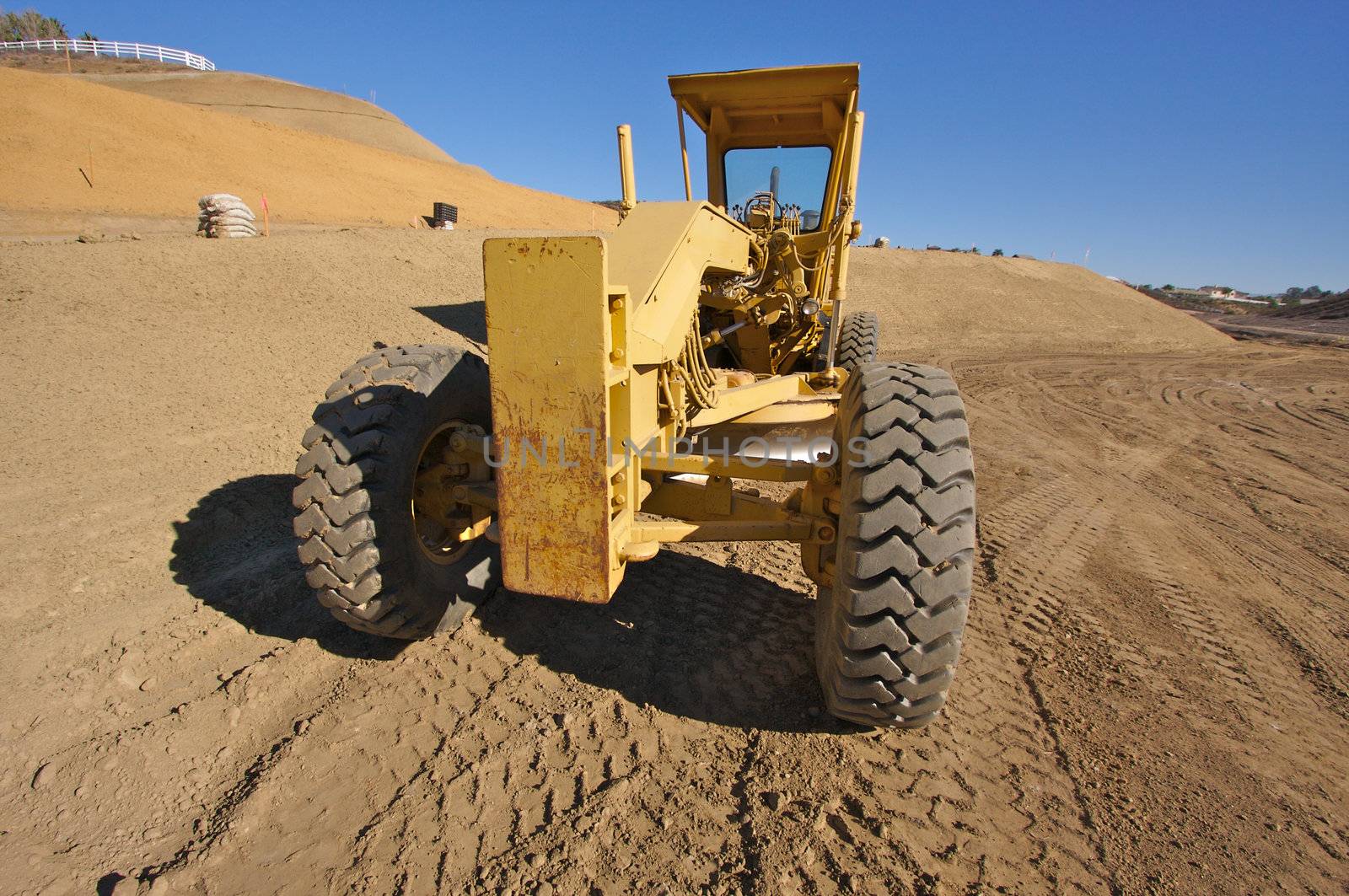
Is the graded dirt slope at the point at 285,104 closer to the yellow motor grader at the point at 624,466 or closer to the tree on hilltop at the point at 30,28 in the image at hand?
the tree on hilltop at the point at 30,28

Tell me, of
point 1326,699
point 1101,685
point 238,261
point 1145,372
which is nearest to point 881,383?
point 1101,685

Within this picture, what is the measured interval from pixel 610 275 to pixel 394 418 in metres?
1.11

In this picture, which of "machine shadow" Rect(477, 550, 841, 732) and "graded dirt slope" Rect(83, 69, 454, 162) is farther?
"graded dirt slope" Rect(83, 69, 454, 162)

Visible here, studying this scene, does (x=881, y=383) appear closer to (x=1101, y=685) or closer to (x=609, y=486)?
(x=609, y=486)

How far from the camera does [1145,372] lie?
14023 mm

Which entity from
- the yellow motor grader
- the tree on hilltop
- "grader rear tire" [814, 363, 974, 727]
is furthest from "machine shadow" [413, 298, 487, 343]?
the tree on hilltop

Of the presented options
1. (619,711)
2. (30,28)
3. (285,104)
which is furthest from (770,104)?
(30,28)

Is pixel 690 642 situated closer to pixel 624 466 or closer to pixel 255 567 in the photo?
pixel 624 466

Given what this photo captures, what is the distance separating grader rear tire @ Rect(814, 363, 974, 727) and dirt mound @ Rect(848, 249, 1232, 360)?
1372 cm

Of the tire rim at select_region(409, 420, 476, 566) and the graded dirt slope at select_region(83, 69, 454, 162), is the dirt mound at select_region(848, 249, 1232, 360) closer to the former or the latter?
the tire rim at select_region(409, 420, 476, 566)

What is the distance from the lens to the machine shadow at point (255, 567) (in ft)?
11.1

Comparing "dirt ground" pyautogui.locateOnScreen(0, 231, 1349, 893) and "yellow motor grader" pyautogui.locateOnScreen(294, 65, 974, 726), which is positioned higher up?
"yellow motor grader" pyautogui.locateOnScreen(294, 65, 974, 726)

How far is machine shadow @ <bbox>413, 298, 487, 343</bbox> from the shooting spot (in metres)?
9.59

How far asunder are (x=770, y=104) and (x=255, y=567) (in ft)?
15.8
